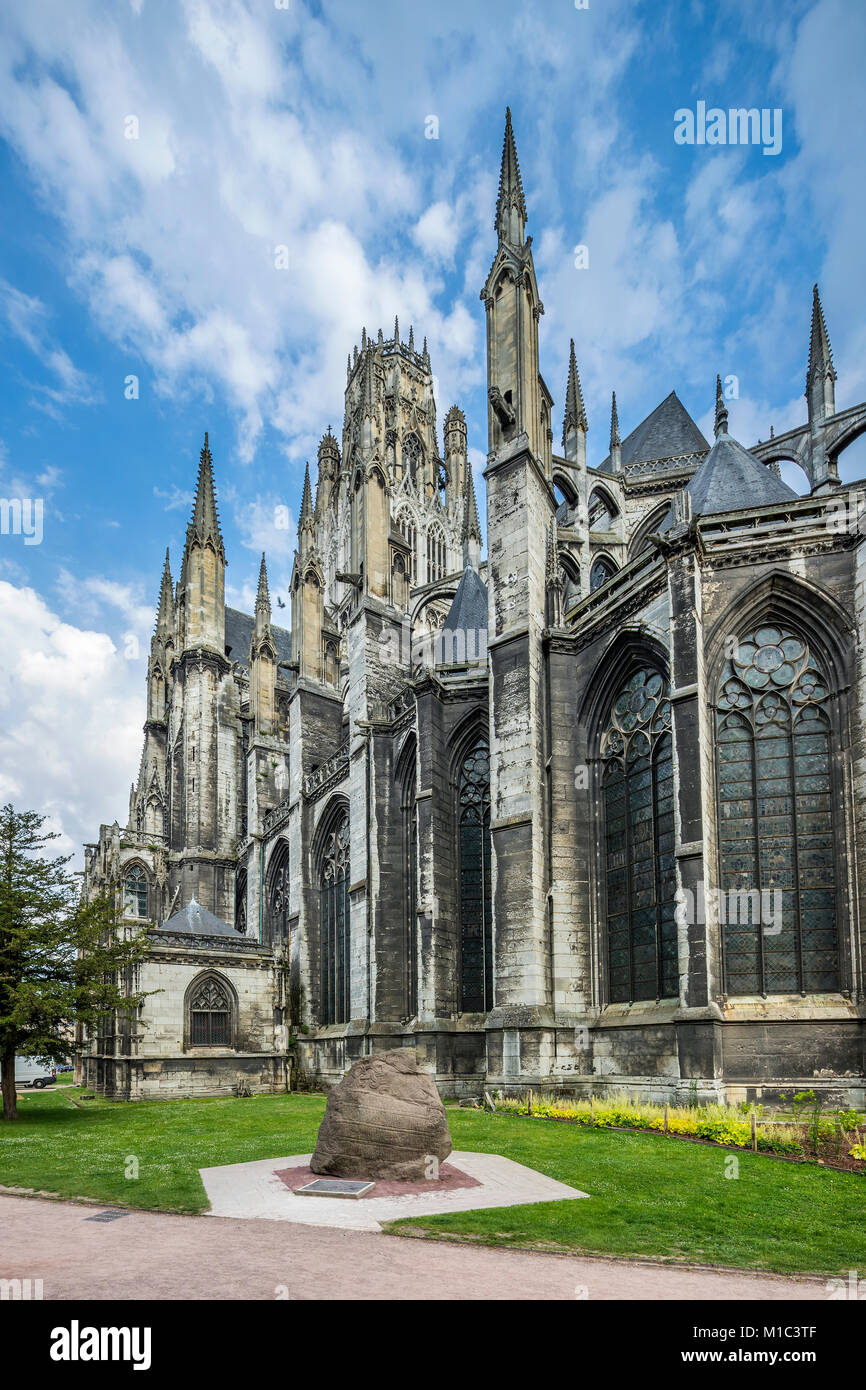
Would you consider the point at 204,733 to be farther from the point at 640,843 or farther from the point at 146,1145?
the point at 146,1145

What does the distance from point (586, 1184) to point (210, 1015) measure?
22653 mm

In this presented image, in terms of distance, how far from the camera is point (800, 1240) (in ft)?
26.1

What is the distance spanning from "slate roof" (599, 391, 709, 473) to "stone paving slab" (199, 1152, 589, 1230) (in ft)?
91.2

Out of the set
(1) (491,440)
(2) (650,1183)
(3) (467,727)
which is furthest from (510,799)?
(2) (650,1183)

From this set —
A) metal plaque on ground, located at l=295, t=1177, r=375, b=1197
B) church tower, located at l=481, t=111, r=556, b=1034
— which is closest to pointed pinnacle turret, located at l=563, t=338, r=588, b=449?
church tower, located at l=481, t=111, r=556, b=1034

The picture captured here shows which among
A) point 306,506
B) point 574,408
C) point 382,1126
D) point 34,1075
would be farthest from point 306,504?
point 34,1075

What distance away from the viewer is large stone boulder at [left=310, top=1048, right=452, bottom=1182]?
35.2 ft

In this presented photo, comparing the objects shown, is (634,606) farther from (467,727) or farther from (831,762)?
(467,727)

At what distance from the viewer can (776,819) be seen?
17.2 m

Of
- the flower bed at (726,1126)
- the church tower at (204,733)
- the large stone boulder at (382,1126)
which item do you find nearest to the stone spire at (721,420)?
the flower bed at (726,1126)

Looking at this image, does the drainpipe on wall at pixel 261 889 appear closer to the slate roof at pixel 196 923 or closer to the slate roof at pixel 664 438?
the slate roof at pixel 196 923

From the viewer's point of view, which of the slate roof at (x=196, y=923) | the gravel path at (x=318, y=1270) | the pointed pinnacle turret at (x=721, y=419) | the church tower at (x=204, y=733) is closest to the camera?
the gravel path at (x=318, y=1270)

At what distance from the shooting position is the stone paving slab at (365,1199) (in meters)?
8.79

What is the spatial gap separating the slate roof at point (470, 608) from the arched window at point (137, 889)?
78.0ft
